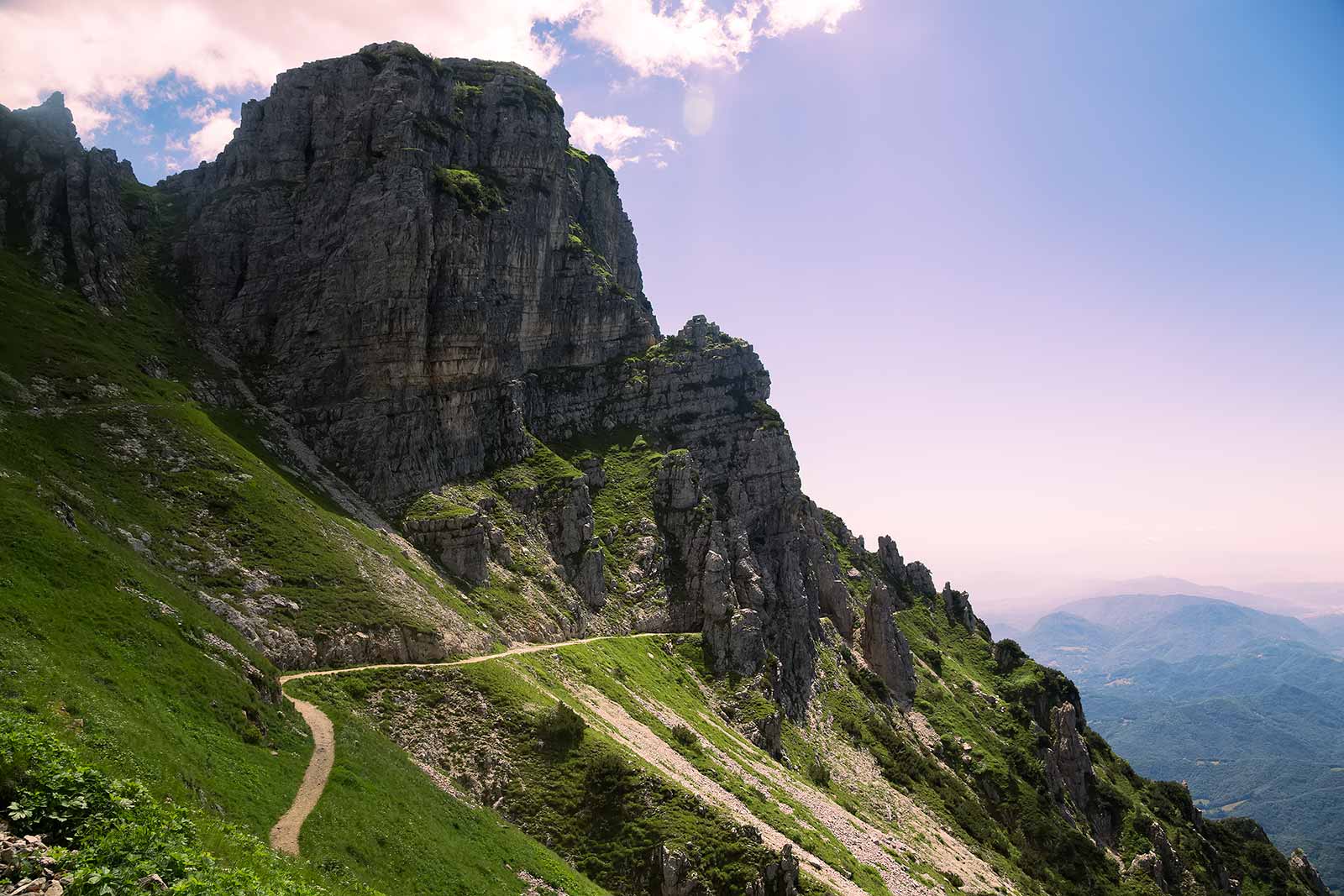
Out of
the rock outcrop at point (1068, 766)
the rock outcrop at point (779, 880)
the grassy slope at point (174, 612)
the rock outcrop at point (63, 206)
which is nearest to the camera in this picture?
the grassy slope at point (174, 612)

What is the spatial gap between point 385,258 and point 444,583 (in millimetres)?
53520

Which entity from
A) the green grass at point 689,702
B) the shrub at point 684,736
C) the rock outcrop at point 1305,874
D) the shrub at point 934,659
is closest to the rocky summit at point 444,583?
the green grass at point 689,702

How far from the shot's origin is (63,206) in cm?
10581

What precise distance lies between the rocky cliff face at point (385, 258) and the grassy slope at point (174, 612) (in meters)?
19.6

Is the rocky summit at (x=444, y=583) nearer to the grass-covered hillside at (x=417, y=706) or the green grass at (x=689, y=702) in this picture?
the grass-covered hillside at (x=417, y=706)

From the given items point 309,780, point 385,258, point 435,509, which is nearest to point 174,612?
point 309,780

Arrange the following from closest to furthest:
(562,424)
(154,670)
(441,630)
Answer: (154,670)
(441,630)
(562,424)

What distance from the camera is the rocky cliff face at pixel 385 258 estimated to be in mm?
108188

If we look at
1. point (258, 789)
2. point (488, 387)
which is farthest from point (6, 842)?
point (488, 387)

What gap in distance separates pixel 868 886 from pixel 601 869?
85.6 feet

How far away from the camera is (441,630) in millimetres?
72000

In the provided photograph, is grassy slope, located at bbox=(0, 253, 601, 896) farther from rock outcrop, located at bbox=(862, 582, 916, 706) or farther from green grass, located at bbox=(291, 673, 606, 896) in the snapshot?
rock outcrop, located at bbox=(862, 582, 916, 706)

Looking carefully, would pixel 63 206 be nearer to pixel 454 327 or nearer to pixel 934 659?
pixel 454 327

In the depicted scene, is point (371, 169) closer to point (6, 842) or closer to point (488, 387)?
point (488, 387)
